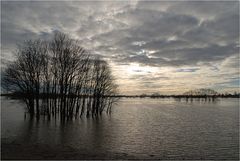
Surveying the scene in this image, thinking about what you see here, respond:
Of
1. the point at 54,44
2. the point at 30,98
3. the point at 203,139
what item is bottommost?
the point at 203,139

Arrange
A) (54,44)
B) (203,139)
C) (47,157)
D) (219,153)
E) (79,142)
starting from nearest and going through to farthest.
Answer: (47,157) → (219,153) → (79,142) → (203,139) → (54,44)

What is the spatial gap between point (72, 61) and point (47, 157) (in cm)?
3098

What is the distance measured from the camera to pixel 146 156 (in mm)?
17203

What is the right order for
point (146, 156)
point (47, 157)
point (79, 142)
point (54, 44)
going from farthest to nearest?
point (54, 44) < point (79, 142) < point (146, 156) < point (47, 157)

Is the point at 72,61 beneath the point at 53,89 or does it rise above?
above

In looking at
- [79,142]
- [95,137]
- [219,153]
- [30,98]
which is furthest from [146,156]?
[30,98]

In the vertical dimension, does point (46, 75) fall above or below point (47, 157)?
above

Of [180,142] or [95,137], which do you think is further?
[95,137]

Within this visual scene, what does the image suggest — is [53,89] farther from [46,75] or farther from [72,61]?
[72,61]

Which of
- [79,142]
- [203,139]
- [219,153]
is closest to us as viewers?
[219,153]

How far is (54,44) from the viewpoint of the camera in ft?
142

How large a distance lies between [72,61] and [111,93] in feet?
65.5

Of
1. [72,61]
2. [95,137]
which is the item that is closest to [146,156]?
[95,137]

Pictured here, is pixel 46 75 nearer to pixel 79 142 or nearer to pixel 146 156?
pixel 79 142
